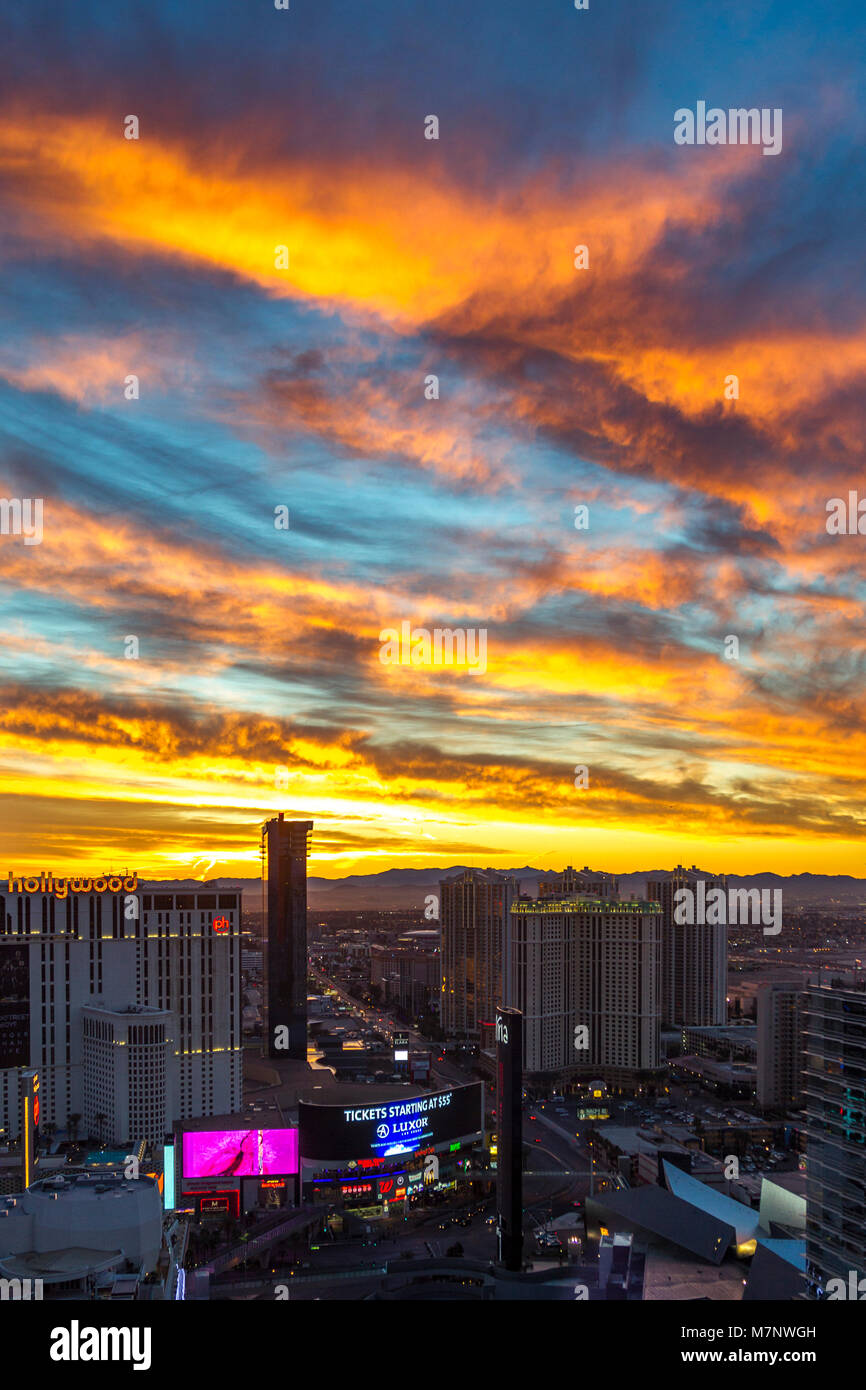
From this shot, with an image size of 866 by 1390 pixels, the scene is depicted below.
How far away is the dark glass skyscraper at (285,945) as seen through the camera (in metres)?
31.8

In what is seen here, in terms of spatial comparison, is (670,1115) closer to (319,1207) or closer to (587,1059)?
(587,1059)

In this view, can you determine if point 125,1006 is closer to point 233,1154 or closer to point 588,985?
point 233,1154

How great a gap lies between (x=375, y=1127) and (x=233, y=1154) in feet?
8.43

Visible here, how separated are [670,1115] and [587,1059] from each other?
4.68 meters

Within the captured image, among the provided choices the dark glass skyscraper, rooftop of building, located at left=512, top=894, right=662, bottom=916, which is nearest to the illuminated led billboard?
rooftop of building, located at left=512, top=894, right=662, bottom=916

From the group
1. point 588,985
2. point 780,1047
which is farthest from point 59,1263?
point 588,985

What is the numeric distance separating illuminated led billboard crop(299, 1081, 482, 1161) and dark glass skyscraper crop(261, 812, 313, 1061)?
511 inches

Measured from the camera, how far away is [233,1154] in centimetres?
1794

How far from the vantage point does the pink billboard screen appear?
1784 centimetres

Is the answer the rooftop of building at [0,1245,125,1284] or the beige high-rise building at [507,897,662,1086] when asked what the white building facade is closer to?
the rooftop of building at [0,1245,125,1284]

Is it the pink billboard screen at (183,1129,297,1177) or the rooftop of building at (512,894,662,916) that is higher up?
the rooftop of building at (512,894,662,916)

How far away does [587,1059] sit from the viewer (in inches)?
1188

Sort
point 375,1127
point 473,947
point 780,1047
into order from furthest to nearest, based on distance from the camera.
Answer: point 473,947, point 780,1047, point 375,1127

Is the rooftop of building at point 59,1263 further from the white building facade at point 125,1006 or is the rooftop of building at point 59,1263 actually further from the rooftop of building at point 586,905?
the rooftop of building at point 586,905
